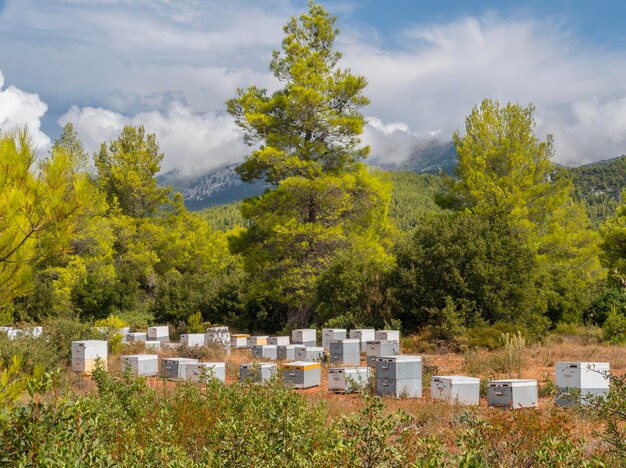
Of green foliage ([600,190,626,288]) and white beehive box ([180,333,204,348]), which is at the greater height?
green foliage ([600,190,626,288])

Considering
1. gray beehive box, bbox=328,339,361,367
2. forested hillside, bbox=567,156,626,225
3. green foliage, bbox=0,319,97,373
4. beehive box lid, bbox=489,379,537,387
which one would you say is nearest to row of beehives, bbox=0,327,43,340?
green foliage, bbox=0,319,97,373

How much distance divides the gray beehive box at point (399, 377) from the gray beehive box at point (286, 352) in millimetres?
5503

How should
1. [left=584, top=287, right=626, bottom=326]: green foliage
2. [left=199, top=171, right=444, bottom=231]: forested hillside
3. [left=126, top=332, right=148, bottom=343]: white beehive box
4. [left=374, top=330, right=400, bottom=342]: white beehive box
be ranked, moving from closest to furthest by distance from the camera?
[left=374, top=330, right=400, bottom=342]: white beehive box < [left=126, top=332, right=148, bottom=343]: white beehive box < [left=584, top=287, right=626, bottom=326]: green foliage < [left=199, top=171, right=444, bottom=231]: forested hillside

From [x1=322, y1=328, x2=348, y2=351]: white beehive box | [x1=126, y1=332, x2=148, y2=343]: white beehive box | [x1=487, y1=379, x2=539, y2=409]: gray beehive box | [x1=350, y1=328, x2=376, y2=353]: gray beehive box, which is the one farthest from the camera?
[x1=126, y1=332, x2=148, y2=343]: white beehive box

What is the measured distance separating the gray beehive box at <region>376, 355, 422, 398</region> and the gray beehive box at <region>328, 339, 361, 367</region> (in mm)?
4307

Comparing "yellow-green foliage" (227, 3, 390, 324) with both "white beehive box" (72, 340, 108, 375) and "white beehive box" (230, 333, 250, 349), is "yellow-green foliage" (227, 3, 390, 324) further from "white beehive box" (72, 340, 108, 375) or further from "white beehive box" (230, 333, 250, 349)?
"white beehive box" (72, 340, 108, 375)

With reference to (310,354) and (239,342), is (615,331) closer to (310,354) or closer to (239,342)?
(310,354)

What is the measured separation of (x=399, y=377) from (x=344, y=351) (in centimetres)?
481

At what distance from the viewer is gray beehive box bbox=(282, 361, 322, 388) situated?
44.2 ft

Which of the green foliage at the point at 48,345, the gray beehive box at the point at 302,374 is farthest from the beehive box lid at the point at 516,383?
the green foliage at the point at 48,345

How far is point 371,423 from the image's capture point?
13.7 ft

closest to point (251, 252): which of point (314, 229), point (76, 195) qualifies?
point (314, 229)

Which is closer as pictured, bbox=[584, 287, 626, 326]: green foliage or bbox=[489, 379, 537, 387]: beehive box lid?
bbox=[489, 379, 537, 387]: beehive box lid

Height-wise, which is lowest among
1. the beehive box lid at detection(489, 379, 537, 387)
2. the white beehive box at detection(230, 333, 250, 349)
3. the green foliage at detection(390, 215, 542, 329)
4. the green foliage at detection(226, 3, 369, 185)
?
the white beehive box at detection(230, 333, 250, 349)
